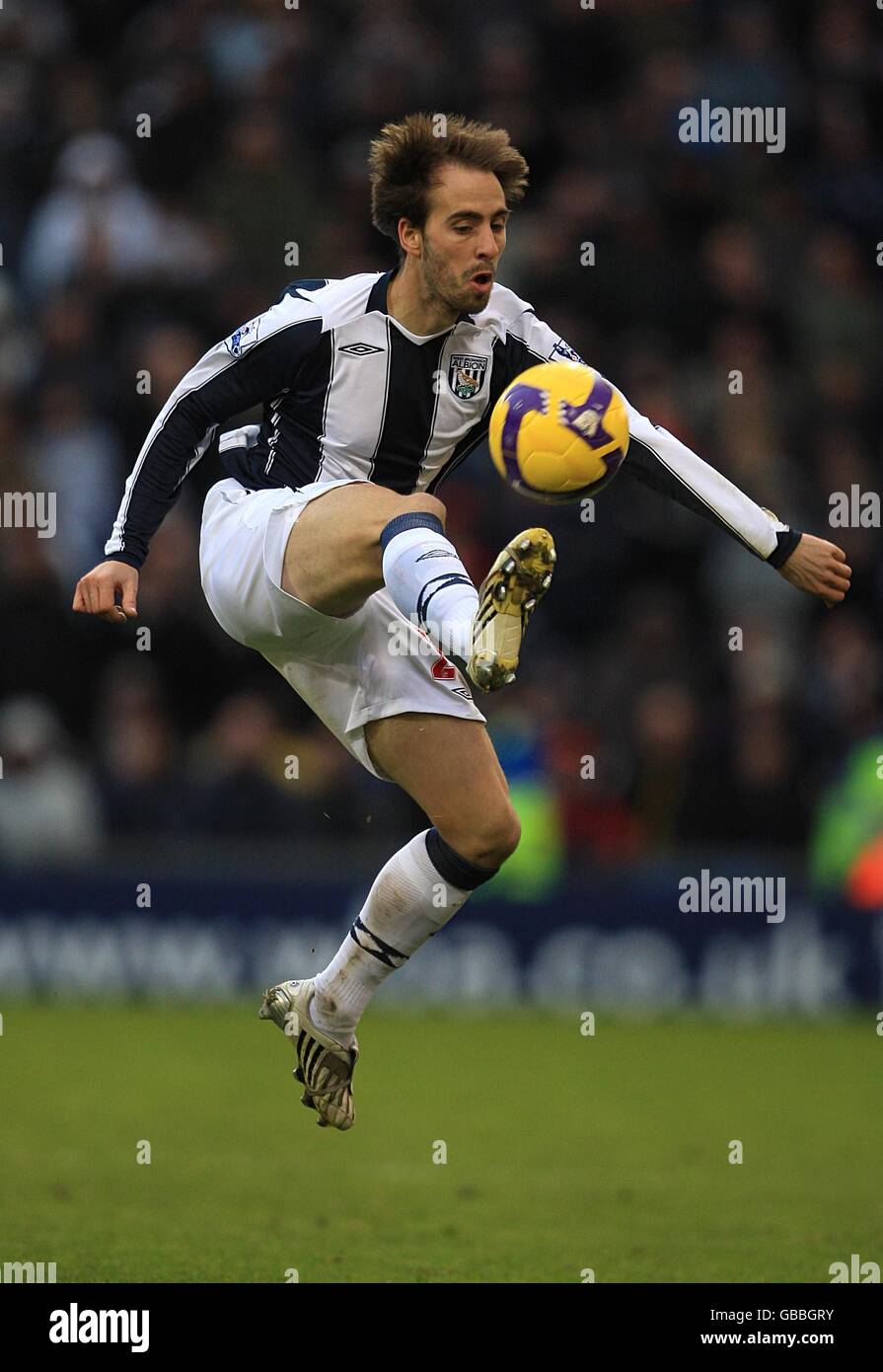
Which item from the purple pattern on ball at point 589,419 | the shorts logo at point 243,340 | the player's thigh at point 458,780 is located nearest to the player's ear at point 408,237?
the shorts logo at point 243,340

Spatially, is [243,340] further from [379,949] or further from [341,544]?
[379,949]

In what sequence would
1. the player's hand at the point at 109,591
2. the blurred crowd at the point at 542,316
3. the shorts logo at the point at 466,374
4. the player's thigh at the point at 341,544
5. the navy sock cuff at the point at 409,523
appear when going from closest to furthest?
1. the navy sock cuff at the point at 409,523
2. the player's thigh at the point at 341,544
3. the player's hand at the point at 109,591
4. the shorts logo at the point at 466,374
5. the blurred crowd at the point at 542,316

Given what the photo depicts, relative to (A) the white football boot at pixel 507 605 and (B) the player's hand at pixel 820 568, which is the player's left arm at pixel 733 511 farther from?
(A) the white football boot at pixel 507 605

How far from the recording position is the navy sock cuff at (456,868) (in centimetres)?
646

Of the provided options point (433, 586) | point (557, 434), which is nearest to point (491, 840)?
point (433, 586)

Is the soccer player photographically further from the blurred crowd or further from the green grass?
the blurred crowd

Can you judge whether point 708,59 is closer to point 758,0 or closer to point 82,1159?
point 758,0

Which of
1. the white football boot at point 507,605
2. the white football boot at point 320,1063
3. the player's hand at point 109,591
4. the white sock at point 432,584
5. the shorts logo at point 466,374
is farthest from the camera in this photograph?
the white football boot at point 320,1063

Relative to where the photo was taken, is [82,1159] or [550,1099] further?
[550,1099]

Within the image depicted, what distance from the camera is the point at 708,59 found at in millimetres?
14438

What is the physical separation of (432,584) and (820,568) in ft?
4.65

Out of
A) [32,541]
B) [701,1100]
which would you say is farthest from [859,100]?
[701,1100]

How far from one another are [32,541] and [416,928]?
250 inches

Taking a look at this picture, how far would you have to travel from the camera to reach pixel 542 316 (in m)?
13.0
